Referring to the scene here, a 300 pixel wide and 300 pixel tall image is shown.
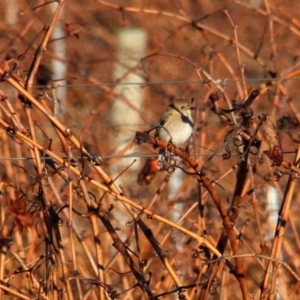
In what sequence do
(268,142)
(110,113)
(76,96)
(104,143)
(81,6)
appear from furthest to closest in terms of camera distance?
(81,6), (110,113), (76,96), (104,143), (268,142)

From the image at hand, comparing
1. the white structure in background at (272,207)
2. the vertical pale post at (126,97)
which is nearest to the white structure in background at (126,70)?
the vertical pale post at (126,97)

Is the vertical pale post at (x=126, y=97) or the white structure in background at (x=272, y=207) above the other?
the vertical pale post at (x=126, y=97)

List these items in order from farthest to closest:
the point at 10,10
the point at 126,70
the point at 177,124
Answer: the point at 10,10 → the point at 126,70 → the point at 177,124

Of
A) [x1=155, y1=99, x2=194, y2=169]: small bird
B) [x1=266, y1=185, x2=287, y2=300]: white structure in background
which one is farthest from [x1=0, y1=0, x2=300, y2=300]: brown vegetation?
[x1=155, y1=99, x2=194, y2=169]: small bird

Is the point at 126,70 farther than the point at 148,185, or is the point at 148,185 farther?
the point at 126,70

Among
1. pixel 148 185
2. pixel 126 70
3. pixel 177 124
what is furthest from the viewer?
pixel 126 70

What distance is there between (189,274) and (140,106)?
2952mm

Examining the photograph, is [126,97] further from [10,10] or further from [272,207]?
[272,207]

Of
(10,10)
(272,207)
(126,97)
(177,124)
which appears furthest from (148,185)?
(10,10)

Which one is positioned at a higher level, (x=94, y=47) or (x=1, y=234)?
(x=94, y=47)

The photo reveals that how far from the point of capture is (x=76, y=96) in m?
7.98

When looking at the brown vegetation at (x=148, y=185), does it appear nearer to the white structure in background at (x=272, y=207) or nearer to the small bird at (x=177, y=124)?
the white structure in background at (x=272, y=207)

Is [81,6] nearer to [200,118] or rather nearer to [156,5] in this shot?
[156,5]

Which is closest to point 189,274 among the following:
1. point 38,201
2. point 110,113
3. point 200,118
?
point 200,118
